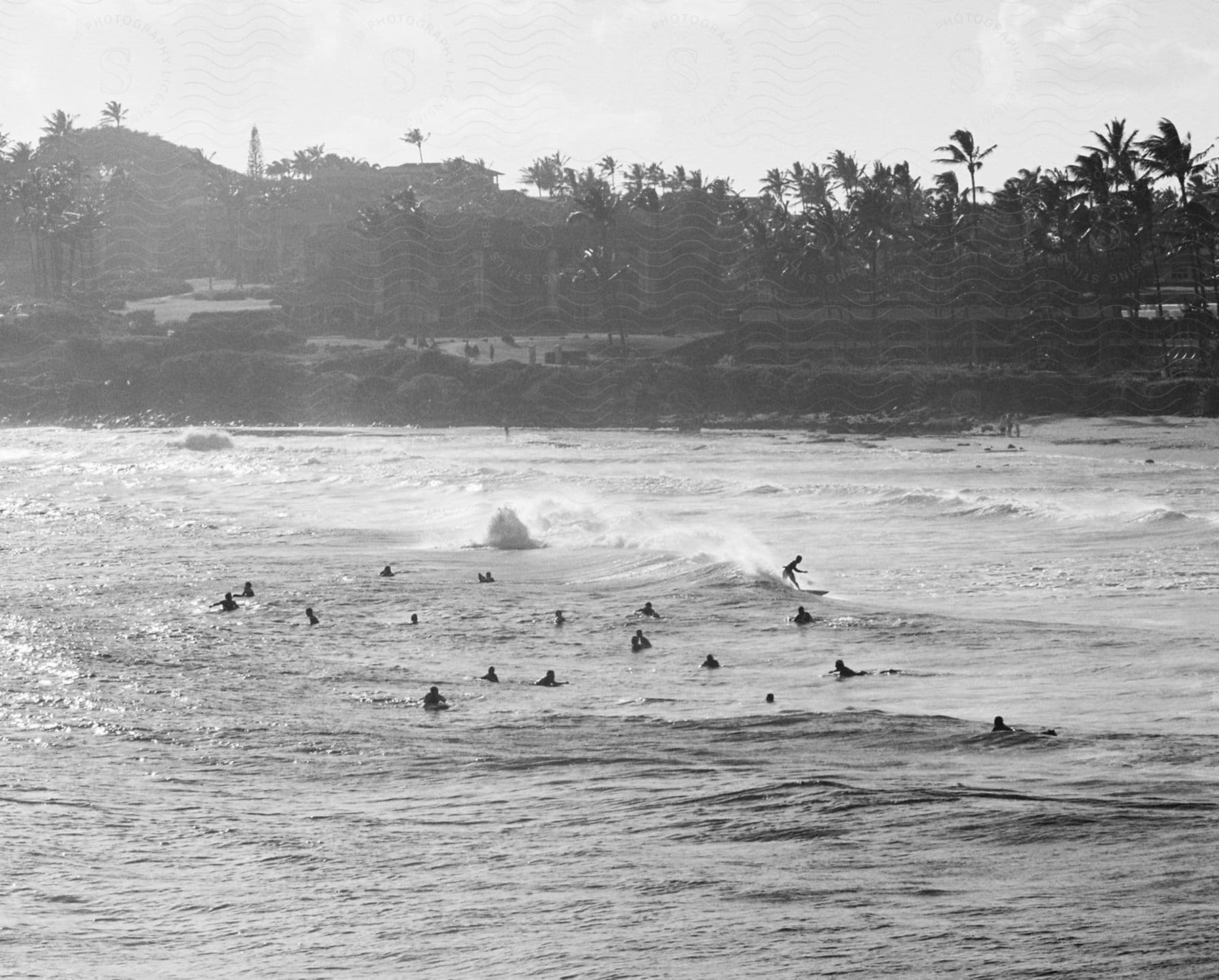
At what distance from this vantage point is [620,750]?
1609 cm

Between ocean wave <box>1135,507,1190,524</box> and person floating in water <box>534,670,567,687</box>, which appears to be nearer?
person floating in water <box>534,670,567,687</box>

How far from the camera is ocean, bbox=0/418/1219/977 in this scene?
10.9 m

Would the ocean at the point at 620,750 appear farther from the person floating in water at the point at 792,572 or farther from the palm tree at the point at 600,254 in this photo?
the palm tree at the point at 600,254

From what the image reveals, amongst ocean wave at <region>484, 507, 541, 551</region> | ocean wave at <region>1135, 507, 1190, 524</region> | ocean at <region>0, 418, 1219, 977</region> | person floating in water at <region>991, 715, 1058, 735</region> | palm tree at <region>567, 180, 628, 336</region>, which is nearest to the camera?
ocean at <region>0, 418, 1219, 977</region>

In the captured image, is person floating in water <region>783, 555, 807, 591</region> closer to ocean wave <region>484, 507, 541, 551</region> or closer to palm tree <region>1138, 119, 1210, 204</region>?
ocean wave <region>484, 507, 541, 551</region>

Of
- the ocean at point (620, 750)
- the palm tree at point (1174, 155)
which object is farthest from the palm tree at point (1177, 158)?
the ocean at point (620, 750)

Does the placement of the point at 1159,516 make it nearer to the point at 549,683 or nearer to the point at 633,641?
the point at 633,641

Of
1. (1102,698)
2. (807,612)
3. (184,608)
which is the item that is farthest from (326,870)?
(184,608)

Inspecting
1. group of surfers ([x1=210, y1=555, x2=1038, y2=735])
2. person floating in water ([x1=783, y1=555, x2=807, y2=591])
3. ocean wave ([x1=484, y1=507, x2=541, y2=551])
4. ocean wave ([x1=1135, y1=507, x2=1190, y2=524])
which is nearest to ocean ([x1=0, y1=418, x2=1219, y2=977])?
ocean wave ([x1=484, y1=507, x2=541, y2=551])

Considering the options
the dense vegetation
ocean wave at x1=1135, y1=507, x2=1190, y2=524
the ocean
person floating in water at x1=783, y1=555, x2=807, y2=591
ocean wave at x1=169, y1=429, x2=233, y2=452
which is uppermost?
the dense vegetation

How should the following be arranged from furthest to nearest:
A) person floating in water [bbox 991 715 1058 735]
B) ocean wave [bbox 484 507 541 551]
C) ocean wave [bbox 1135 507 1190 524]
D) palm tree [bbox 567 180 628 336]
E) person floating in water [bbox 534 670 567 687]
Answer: palm tree [bbox 567 180 628 336]
ocean wave [bbox 484 507 541 551]
ocean wave [bbox 1135 507 1190 524]
person floating in water [bbox 534 670 567 687]
person floating in water [bbox 991 715 1058 735]

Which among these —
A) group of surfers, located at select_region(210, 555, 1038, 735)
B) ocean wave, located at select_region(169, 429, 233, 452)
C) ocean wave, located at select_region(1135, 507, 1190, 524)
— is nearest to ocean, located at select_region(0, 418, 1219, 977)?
group of surfers, located at select_region(210, 555, 1038, 735)

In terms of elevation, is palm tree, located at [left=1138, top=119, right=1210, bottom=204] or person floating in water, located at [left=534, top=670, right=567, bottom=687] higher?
palm tree, located at [left=1138, top=119, right=1210, bottom=204]

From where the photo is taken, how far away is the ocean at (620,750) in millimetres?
10891
